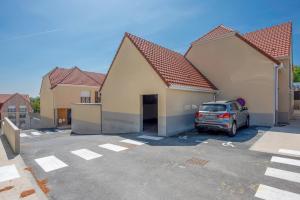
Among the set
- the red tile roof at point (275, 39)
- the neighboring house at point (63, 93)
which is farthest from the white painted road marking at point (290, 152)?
the neighboring house at point (63, 93)

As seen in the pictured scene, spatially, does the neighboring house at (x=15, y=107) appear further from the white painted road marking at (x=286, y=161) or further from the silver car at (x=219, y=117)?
the white painted road marking at (x=286, y=161)

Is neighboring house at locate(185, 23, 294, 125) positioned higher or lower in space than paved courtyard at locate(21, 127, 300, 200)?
higher

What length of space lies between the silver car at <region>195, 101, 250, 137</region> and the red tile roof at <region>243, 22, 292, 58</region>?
6.81 m

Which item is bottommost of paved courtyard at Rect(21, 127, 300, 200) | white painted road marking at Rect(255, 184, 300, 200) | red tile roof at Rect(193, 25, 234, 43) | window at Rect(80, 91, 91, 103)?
paved courtyard at Rect(21, 127, 300, 200)

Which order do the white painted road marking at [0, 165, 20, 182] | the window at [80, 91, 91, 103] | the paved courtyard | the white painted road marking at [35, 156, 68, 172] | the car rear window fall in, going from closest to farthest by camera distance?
the paved courtyard
the white painted road marking at [0, 165, 20, 182]
the white painted road marking at [35, 156, 68, 172]
the car rear window
the window at [80, 91, 91, 103]

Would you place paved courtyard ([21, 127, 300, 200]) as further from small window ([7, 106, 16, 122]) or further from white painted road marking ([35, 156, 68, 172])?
small window ([7, 106, 16, 122])

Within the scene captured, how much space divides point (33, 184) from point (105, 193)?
1882mm

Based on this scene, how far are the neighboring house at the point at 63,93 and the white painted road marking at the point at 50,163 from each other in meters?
22.2

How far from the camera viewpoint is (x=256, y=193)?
3.69 meters

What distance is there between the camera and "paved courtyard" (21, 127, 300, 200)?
3775 millimetres

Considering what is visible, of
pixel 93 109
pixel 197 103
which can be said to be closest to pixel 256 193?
pixel 197 103

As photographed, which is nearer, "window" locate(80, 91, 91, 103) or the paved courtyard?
the paved courtyard

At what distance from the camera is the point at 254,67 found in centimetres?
1243

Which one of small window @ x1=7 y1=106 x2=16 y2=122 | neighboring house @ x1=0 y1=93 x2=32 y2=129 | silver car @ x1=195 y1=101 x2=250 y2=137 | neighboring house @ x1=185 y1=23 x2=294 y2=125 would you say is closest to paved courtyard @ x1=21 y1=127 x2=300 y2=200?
silver car @ x1=195 y1=101 x2=250 y2=137
